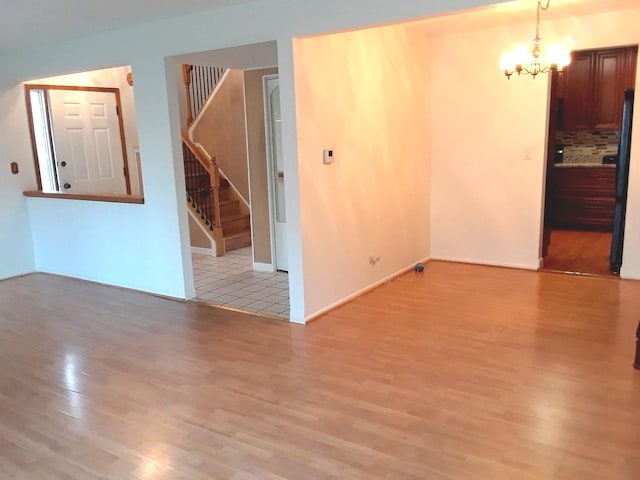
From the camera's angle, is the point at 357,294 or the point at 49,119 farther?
the point at 49,119

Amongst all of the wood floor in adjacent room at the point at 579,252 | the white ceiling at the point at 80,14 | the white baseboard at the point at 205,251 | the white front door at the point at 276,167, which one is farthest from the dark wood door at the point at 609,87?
the white baseboard at the point at 205,251

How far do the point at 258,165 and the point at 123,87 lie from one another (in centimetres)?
234

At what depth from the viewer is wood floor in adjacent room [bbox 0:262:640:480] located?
89.7 inches

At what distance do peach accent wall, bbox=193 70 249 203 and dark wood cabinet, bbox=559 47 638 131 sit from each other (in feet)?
14.1

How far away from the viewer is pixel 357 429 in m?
2.51

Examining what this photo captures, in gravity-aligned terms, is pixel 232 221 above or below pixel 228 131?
below

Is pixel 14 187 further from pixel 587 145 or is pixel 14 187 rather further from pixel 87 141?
pixel 587 145

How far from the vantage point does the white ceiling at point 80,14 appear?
3.52m

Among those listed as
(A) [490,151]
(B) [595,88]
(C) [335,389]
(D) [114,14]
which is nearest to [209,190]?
(D) [114,14]

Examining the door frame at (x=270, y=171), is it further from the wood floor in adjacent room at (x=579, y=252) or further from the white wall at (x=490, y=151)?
the wood floor in adjacent room at (x=579, y=252)

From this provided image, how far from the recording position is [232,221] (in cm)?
703

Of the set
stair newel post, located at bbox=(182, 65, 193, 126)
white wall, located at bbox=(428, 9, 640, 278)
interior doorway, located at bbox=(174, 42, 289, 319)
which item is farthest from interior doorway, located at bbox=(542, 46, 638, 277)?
stair newel post, located at bbox=(182, 65, 193, 126)

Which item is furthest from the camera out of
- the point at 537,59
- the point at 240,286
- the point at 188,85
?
the point at 188,85

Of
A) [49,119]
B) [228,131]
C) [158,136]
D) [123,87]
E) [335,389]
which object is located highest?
[123,87]
